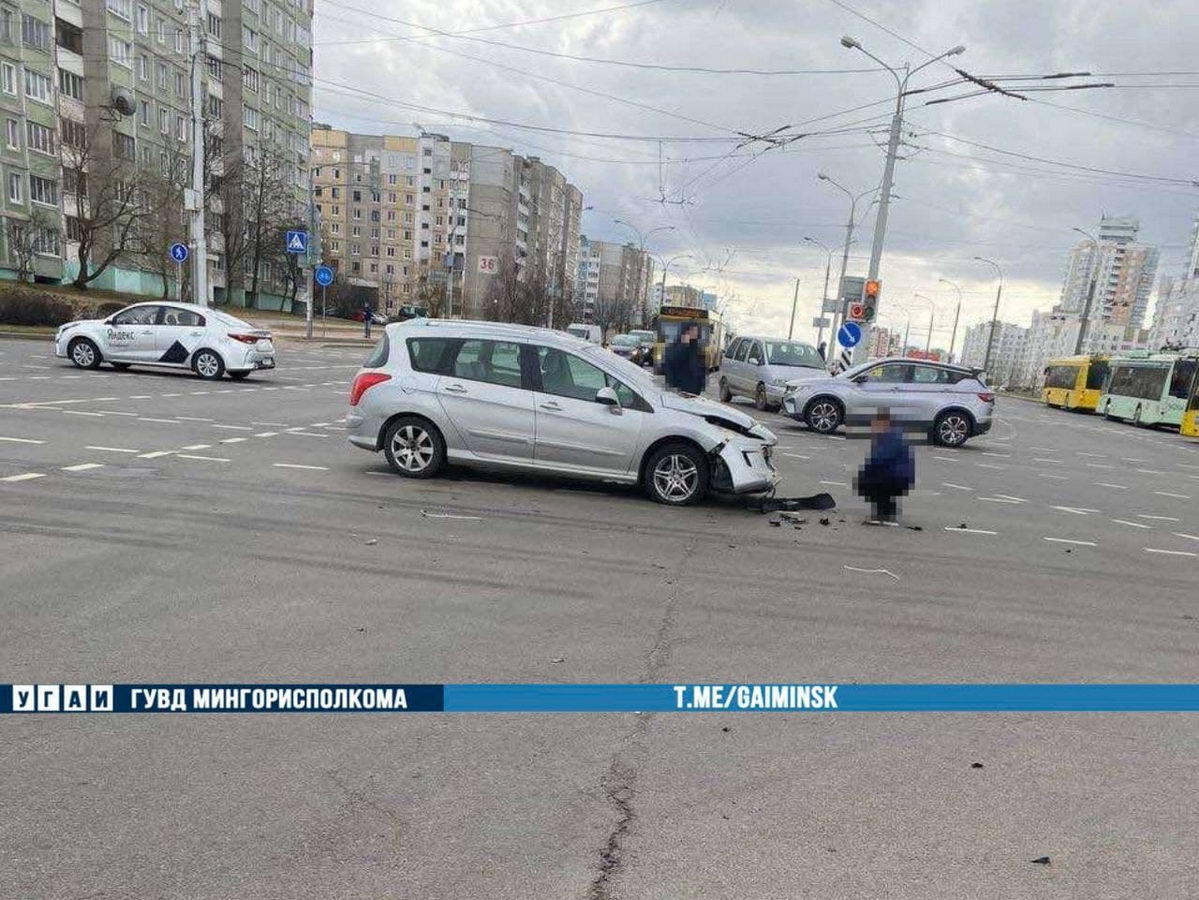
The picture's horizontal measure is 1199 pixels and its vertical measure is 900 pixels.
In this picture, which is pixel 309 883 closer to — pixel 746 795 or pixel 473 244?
pixel 746 795

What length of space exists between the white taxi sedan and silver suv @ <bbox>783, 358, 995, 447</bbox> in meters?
12.6

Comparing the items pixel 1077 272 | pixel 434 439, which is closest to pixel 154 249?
pixel 434 439

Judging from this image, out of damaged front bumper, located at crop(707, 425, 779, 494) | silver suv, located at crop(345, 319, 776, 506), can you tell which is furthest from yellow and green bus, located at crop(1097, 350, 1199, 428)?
silver suv, located at crop(345, 319, 776, 506)

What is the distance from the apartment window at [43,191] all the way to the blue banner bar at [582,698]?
53928 millimetres

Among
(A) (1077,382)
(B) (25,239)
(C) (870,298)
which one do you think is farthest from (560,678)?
(B) (25,239)

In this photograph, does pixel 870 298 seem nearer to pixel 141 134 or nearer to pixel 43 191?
pixel 43 191

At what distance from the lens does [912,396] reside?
1625cm

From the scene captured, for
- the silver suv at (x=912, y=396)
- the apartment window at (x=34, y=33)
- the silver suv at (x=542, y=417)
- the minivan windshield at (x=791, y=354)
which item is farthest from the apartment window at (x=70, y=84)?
the silver suv at (x=542, y=417)

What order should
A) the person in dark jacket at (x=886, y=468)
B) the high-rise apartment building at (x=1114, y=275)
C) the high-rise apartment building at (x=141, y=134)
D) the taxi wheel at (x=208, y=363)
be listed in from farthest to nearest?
the high-rise apartment building at (x=1114, y=275)
the high-rise apartment building at (x=141, y=134)
the taxi wheel at (x=208, y=363)
the person in dark jacket at (x=886, y=468)

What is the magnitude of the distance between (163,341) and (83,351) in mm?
1939

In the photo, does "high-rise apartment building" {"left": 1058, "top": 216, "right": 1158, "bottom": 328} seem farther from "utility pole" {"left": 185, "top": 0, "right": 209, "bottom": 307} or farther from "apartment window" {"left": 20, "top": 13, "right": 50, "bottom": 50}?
"apartment window" {"left": 20, "top": 13, "right": 50, "bottom": 50}

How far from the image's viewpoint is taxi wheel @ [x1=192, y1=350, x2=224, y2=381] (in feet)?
58.2

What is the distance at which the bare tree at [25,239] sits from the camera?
136ft

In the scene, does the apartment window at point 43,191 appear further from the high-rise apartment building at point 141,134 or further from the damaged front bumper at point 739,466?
the damaged front bumper at point 739,466
